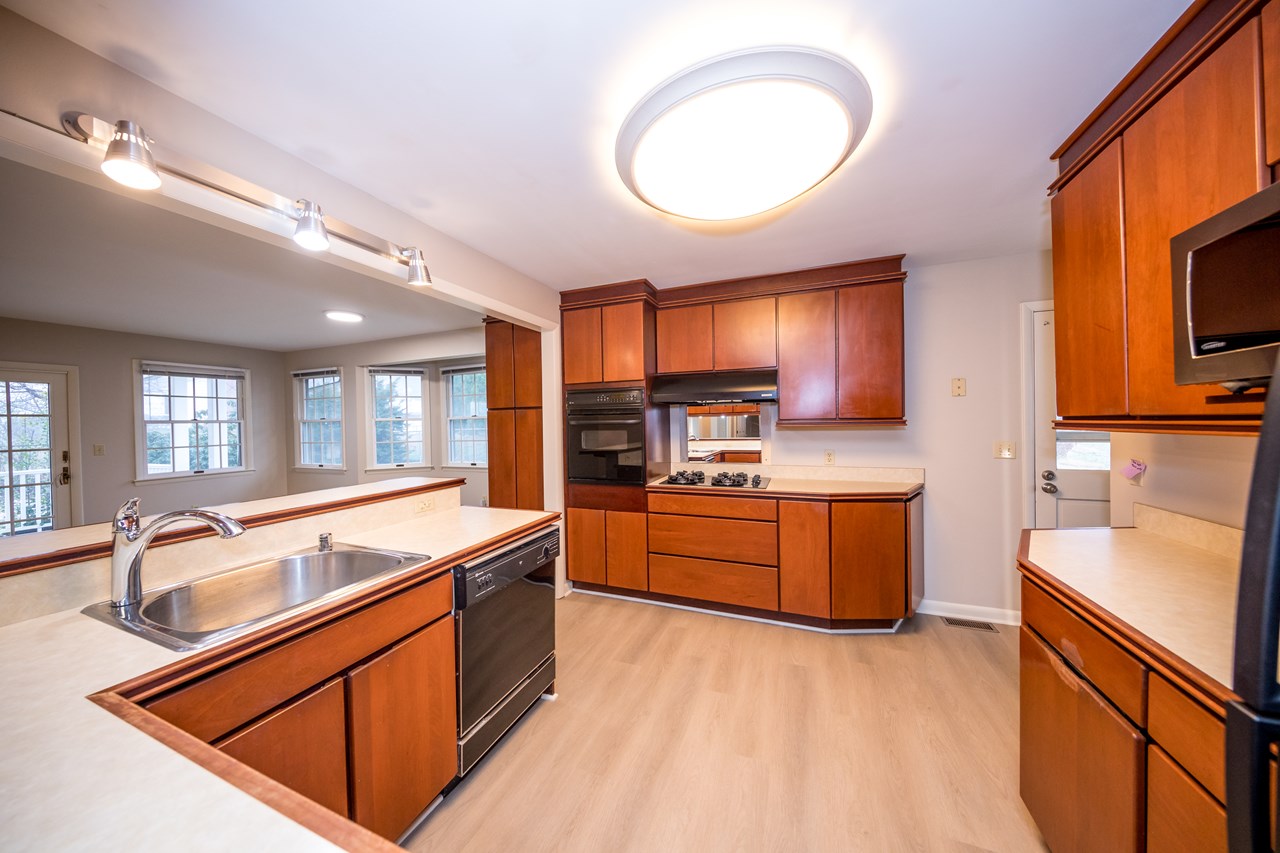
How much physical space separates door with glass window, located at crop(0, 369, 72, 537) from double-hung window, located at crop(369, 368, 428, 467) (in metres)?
2.69

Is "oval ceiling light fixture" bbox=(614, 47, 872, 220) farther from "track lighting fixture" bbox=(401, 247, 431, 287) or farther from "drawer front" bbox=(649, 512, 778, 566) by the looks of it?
"drawer front" bbox=(649, 512, 778, 566)

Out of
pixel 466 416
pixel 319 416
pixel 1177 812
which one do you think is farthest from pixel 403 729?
pixel 319 416

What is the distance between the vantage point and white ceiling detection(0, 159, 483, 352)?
2.20m

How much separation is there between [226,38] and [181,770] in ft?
5.56

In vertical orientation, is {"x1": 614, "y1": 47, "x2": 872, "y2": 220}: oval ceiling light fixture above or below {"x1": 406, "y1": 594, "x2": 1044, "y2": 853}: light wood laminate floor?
above

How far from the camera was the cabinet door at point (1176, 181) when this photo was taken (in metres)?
0.94

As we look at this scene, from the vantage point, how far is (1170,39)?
1.12 metres

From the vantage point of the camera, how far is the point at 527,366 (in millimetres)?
3592

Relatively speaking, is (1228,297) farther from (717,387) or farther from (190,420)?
(190,420)

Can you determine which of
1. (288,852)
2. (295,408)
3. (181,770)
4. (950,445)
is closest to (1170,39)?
(950,445)

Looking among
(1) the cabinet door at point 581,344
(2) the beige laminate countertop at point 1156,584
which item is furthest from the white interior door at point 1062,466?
(1) the cabinet door at point 581,344

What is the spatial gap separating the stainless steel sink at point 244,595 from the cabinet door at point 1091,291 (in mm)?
2311

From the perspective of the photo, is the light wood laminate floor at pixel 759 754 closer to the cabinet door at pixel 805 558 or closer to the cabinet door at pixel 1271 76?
the cabinet door at pixel 805 558

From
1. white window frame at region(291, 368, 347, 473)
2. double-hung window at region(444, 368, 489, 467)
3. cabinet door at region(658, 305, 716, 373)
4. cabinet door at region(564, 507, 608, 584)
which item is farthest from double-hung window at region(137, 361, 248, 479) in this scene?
cabinet door at region(658, 305, 716, 373)
